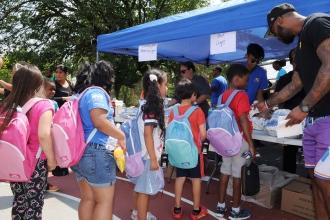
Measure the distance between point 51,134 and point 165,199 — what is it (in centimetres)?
254

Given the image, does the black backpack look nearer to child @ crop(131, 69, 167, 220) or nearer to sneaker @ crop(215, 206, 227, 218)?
sneaker @ crop(215, 206, 227, 218)

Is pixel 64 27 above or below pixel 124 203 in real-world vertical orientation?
above

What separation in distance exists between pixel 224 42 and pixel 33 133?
2.26 meters

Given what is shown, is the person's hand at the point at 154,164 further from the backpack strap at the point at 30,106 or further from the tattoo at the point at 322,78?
the tattoo at the point at 322,78

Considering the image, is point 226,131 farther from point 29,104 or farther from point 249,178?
point 29,104

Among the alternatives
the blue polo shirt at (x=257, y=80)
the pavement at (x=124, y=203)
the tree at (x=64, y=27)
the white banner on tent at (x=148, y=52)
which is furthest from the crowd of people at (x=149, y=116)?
the tree at (x=64, y=27)

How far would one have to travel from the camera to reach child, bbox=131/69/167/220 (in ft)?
11.1

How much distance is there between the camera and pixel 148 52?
17.0 ft

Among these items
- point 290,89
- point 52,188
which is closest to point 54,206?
point 52,188

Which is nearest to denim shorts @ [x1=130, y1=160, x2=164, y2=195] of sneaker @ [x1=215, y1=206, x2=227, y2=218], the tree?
sneaker @ [x1=215, y1=206, x2=227, y2=218]

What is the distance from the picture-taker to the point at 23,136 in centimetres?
252

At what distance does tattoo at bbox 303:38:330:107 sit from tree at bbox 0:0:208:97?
15.9 meters

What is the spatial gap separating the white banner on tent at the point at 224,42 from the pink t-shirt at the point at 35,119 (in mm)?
2080

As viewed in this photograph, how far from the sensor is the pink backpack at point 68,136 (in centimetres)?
264
